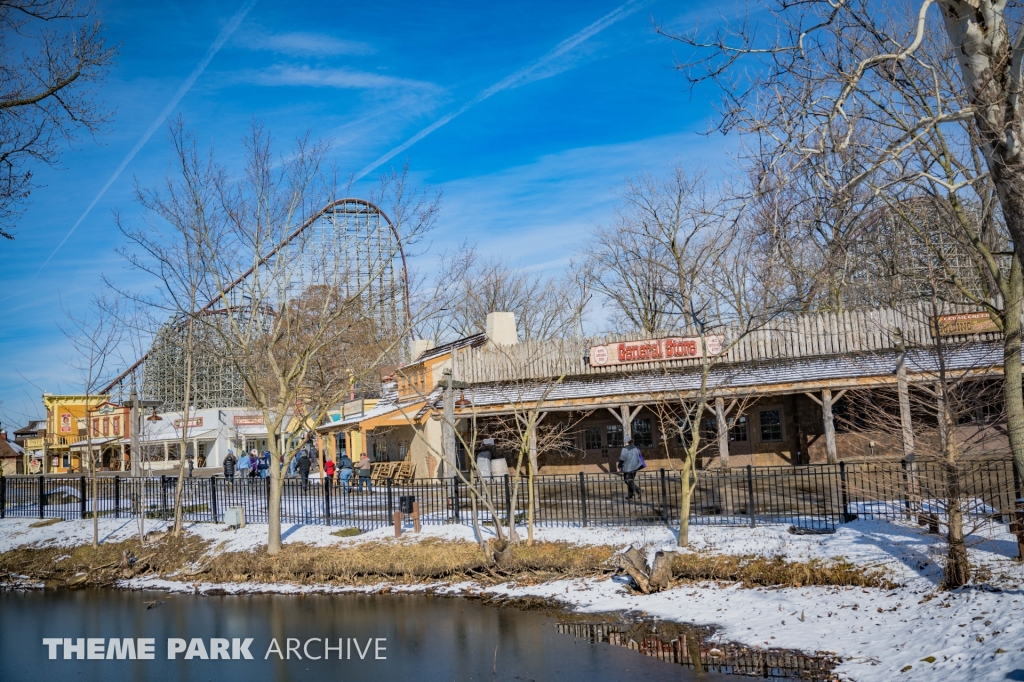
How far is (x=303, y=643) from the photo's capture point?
407 inches

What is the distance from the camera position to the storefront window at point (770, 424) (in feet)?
82.9

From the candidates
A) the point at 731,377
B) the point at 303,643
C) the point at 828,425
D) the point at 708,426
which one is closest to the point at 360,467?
the point at 731,377

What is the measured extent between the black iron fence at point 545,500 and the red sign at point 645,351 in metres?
5.03

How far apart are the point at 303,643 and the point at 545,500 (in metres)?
8.38

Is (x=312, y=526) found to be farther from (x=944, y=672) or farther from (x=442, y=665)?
(x=944, y=672)

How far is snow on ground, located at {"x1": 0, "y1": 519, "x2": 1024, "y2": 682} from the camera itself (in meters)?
7.60

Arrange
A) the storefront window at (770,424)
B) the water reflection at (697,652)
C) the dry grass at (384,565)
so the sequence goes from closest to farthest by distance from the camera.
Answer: the water reflection at (697,652) → the dry grass at (384,565) → the storefront window at (770,424)

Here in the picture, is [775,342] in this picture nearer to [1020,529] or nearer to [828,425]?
[828,425]

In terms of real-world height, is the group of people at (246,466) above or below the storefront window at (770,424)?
below

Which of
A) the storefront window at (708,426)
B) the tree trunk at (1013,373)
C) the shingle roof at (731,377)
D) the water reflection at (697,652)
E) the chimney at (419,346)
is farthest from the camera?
the chimney at (419,346)

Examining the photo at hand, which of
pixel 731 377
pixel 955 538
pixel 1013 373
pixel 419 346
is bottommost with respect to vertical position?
pixel 955 538

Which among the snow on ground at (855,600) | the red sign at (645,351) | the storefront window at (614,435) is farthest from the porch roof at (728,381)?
the snow on ground at (855,600)

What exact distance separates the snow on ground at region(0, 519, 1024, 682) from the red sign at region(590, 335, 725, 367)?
38.2ft

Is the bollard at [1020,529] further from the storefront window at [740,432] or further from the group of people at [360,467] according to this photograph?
the storefront window at [740,432]
